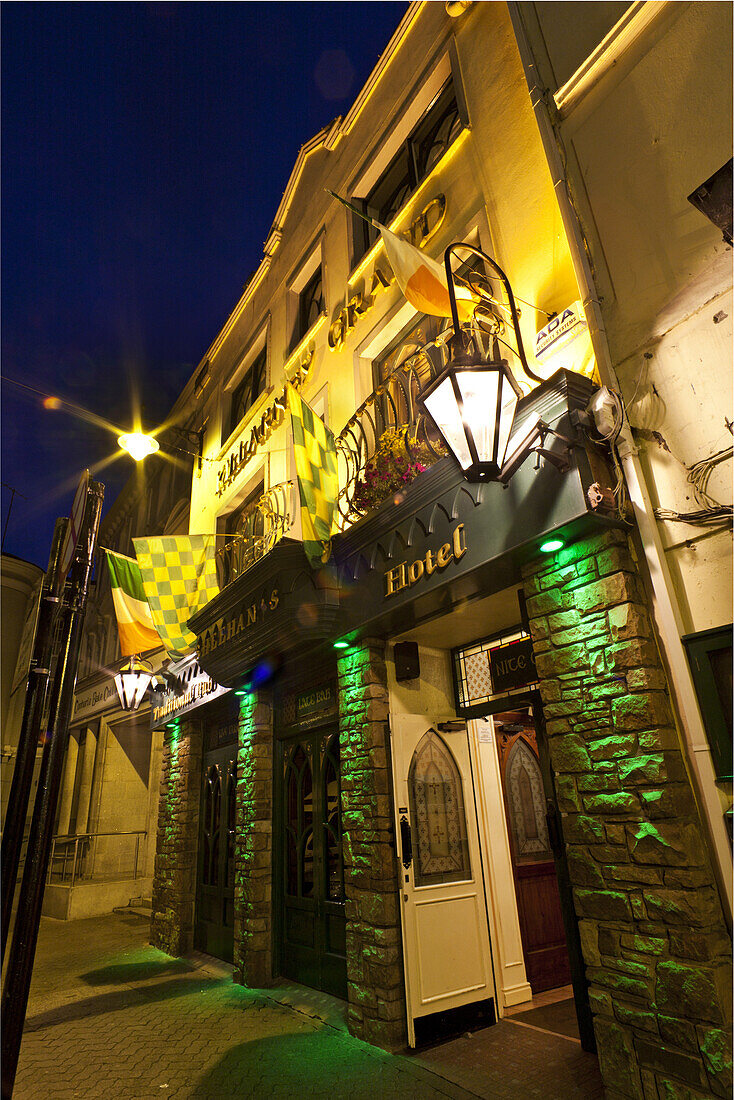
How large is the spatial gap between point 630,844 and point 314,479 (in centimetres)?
396

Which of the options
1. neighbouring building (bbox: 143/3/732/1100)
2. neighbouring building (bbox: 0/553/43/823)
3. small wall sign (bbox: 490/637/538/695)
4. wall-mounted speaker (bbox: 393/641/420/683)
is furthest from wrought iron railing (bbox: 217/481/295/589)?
neighbouring building (bbox: 0/553/43/823)

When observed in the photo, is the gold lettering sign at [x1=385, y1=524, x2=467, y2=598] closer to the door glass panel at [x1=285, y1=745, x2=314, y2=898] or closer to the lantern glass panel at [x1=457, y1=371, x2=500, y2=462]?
the lantern glass panel at [x1=457, y1=371, x2=500, y2=462]

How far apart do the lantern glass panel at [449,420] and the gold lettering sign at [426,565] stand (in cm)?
99

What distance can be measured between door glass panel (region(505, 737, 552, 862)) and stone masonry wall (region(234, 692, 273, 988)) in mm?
2975

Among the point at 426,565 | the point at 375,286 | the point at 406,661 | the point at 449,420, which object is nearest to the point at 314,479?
the point at 426,565

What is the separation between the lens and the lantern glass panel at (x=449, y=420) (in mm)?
3667

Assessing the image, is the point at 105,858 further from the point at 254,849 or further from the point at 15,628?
the point at 15,628

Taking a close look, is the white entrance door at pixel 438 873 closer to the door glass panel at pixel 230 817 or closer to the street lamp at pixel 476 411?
the street lamp at pixel 476 411

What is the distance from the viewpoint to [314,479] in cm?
587

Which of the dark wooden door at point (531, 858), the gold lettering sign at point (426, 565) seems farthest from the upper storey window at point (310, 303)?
the dark wooden door at point (531, 858)

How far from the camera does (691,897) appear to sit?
3.00 m

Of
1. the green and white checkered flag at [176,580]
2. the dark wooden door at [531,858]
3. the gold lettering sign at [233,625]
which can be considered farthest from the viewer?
the green and white checkered flag at [176,580]

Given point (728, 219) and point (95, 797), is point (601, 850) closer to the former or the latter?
point (728, 219)

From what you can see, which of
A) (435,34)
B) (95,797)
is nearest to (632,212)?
(435,34)
